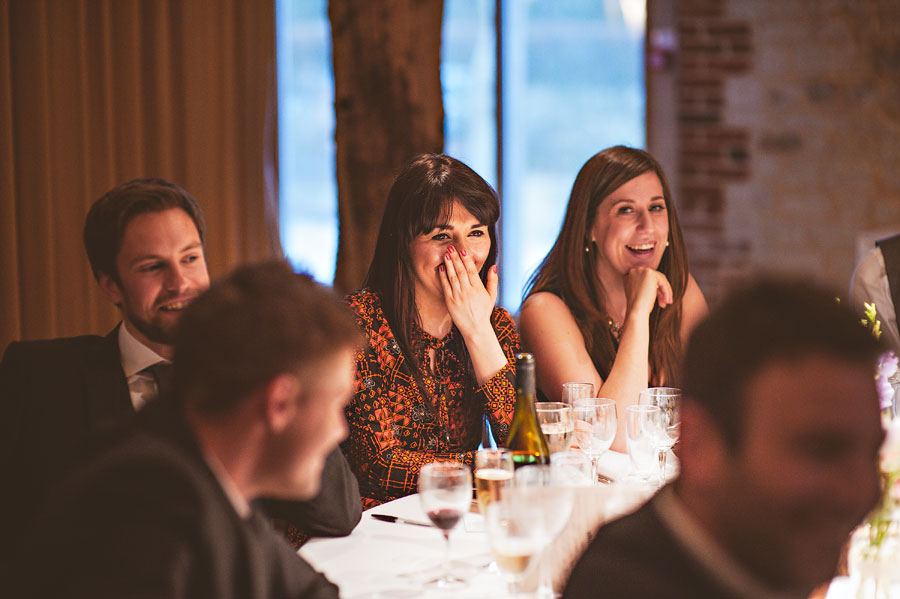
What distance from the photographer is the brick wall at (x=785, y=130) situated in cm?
439

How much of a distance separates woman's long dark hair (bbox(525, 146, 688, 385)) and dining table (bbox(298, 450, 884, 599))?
2.68ft

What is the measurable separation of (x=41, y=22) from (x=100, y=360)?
1902 mm

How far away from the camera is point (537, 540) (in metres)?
1.19

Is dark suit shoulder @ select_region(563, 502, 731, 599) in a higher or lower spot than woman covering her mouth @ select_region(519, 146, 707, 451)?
lower

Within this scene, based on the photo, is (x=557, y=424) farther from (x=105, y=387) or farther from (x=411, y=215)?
(x=105, y=387)

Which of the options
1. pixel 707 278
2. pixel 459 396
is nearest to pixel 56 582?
pixel 459 396

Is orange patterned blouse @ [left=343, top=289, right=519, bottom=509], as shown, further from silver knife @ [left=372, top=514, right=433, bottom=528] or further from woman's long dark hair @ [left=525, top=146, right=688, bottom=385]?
woman's long dark hair @ [left=525, top=146, right=688, bottom=385]

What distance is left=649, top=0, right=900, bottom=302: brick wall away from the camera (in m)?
4.39

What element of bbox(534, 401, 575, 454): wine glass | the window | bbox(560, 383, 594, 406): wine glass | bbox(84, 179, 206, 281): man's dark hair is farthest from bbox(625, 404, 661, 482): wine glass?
the window

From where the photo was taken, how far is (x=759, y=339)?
0.80 metres

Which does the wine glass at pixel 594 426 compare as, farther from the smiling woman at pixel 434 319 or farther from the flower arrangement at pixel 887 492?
the flower arrangement at pixel 887 492

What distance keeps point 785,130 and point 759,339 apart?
4052 mm

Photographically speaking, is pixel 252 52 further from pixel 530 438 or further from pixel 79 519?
pixel 79 519

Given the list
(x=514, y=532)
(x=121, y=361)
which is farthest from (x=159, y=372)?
(x=514, y=532)
